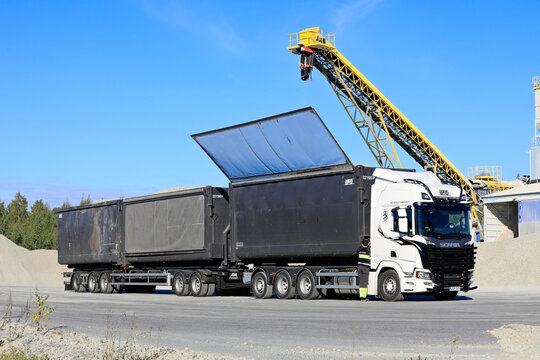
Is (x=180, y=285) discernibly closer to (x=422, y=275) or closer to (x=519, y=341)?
(x=422, y=275)

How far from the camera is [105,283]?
104 feet

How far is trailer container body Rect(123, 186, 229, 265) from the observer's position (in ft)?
85.7

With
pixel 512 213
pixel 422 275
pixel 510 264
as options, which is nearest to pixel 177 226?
pixel 422 275

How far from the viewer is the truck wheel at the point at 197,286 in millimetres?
26156

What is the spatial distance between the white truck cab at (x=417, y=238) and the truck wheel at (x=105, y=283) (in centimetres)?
1423

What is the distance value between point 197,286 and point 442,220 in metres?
9.89

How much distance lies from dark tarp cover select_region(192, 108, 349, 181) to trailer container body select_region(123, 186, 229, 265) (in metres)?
1.42

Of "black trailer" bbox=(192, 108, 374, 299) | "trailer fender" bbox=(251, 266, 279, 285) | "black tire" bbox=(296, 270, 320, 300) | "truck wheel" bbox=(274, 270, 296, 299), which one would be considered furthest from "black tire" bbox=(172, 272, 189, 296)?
"black tire" bbox=(296, 270, 320, 300)

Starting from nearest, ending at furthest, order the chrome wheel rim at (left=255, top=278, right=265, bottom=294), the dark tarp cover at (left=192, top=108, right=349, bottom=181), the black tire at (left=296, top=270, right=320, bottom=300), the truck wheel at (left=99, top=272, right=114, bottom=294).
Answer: the black tire at (left=296, top=270, right=320, bottom=300) → the dark tarp cover at (left=192, top=108, right=349, bottom=181) → the chrome wheel rim at (left=255, top=278, right=265, bottom=294) → the truck wheel at (left=99, top=272, right=114, bottom=294)

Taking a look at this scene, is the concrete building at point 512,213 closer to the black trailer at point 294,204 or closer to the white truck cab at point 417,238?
the black trailer at point 294,204

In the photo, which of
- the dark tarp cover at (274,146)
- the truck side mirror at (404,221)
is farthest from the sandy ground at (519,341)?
the dark tarp cover at (274,146)

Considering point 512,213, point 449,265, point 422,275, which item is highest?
point 512,213

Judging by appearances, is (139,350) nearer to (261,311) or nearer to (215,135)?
(261,311)

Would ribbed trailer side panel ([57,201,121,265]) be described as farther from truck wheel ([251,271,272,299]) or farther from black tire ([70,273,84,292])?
truck wheel ([251,271,272,299])
